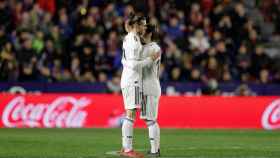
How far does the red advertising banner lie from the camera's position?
76.8ft

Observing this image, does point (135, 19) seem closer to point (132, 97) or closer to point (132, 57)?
point (132, 57)

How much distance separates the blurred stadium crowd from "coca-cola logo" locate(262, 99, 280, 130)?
2.43 metres

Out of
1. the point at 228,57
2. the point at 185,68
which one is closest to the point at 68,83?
the point at 185,68

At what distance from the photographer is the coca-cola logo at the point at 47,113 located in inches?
917

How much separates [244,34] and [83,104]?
7003mm

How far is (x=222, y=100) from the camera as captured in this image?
80.4 feet

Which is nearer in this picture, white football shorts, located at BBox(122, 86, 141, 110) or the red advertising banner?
white football shorts, located at BBox(122, 86, 141, 110)

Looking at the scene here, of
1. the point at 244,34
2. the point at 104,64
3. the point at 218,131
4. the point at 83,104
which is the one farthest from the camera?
the point at 244,34

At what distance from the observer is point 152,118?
13.9 meters

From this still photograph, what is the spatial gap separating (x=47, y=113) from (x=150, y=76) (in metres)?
9.97

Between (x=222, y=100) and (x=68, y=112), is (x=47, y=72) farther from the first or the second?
(x=222, y=100)

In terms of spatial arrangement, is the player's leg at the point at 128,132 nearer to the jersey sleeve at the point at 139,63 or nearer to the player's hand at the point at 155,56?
the jersey sleeve at the point at 139,63

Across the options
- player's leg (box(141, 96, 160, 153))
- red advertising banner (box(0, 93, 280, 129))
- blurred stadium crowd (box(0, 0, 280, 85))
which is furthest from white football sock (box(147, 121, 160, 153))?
blurred stadium crowd (box(0, 0, 280, 85))

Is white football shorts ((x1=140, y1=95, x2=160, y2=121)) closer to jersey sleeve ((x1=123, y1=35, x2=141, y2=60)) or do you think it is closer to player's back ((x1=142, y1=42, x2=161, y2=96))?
player's back ((x1=142, y1=42, x2=161, y2=96))
